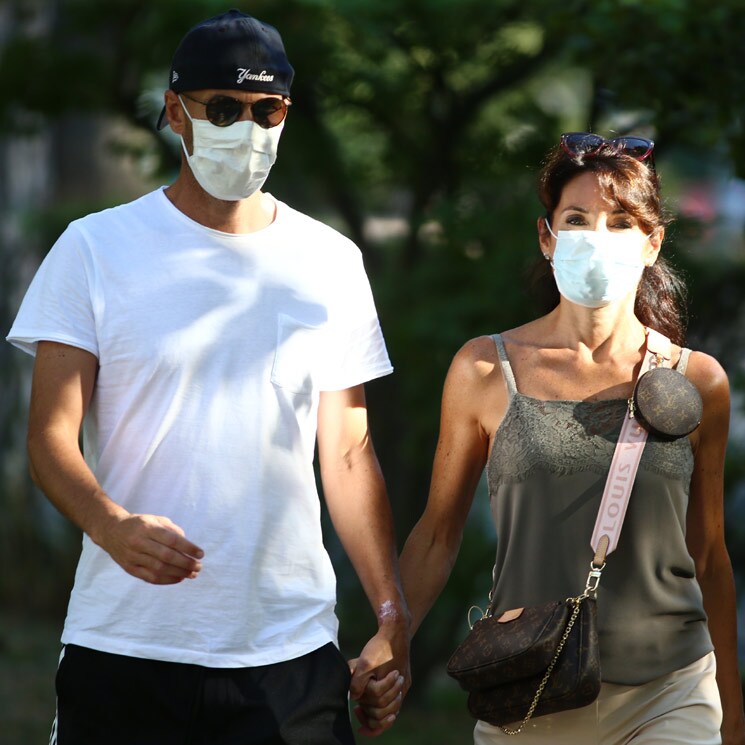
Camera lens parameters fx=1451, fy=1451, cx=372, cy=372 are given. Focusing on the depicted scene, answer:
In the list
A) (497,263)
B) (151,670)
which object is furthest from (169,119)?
(497,263)

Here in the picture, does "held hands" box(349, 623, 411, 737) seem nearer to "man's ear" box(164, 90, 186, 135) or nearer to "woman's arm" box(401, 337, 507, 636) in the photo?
"woman's arm" box(401, 337, 507, 636)

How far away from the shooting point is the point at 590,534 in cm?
323

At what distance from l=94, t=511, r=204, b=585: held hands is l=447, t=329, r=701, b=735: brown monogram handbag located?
2.39 ft

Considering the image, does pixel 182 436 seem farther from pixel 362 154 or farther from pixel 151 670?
pixel 362 154

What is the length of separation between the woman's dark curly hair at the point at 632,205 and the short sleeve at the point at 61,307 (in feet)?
3.73

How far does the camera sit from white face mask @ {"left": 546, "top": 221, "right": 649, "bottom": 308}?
336cm

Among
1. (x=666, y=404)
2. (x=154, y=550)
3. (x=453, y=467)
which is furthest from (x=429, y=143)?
(x=154, y=550)

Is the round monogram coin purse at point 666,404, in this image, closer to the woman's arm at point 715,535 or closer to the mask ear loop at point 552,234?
the woman's arm at point 715,535

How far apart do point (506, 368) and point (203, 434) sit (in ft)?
2.42

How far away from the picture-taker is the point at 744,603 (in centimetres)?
718

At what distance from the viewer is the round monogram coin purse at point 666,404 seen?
3246 mm

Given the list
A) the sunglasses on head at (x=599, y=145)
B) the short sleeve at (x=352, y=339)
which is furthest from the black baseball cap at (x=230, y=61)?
the sunglasses on head at (x=599, y=145)

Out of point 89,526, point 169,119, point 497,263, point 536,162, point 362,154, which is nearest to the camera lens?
point 89,526

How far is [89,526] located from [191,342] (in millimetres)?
481
